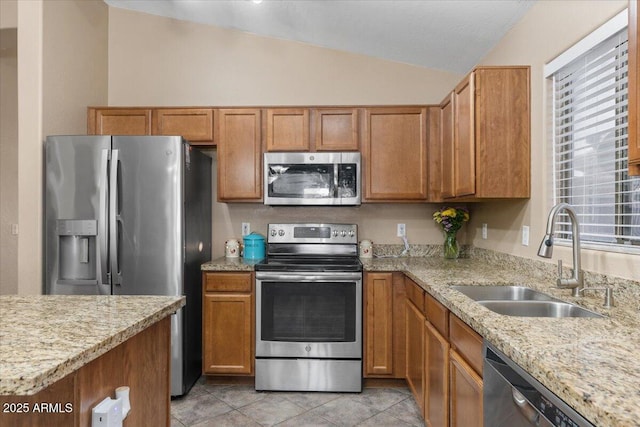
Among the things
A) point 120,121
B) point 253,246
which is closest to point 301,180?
point 253,246

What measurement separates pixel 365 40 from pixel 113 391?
292cm

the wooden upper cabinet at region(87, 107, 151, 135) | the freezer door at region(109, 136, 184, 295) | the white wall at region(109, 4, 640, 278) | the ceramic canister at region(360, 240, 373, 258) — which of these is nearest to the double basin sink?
the ceramic canister at region(360, 240, 373, 258)

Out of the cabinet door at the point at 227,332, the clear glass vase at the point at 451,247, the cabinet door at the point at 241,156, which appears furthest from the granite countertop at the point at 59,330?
the clear glass vase at the point at 451,247

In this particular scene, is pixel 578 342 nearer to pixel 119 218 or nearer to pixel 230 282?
pixel 230 282

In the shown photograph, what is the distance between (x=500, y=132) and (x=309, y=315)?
171cm

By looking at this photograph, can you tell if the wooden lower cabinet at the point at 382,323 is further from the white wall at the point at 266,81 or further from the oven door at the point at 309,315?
the white wall at the point at 266,81

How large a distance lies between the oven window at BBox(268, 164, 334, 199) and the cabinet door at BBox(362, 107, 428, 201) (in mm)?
346

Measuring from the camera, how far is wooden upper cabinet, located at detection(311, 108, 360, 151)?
3.05 metres

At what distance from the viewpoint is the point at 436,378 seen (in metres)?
1.93

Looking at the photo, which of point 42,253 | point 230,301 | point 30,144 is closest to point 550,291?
point 230,301

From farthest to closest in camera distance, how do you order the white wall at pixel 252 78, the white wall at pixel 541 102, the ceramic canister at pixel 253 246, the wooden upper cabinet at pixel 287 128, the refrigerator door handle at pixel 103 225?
the white wall at pixel 252 78 → the ceramic canister at pixel 253 246 → the wooden upper cabinet at pixel 287 128 → the refrigerator door handle at pixel 103 225 → the white wall at pixel 541 102

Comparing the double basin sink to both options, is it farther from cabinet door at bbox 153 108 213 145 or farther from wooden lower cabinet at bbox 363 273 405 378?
cabinet door at bbox 153 108 213 145

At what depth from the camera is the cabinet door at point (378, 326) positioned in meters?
2.70

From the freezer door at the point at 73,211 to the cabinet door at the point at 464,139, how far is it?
2.36 m
